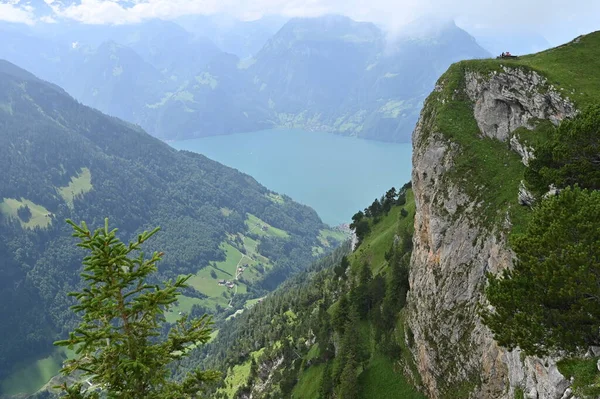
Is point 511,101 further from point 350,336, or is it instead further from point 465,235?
point 350,336

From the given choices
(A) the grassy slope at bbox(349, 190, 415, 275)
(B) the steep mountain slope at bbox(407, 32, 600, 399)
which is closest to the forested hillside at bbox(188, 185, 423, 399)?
(A) the grassy slope at bbox(349, 190, 415, 275)

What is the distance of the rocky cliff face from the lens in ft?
105

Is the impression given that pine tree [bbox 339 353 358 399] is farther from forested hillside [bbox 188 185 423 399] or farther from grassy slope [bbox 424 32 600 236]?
grassy slope [bbox 424 32 600 236]

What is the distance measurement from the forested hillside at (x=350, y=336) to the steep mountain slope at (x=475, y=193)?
7.23 metres

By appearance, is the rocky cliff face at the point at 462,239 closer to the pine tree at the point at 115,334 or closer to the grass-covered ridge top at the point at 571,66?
the grass-covered ridge top at the point at 571,66

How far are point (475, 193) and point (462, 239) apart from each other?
14.7 feet

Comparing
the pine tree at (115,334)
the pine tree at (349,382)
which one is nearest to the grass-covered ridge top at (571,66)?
the pine tree at (115,334)

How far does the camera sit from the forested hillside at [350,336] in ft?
166

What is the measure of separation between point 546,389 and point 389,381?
29821 mm

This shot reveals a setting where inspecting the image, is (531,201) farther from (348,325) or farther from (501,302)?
(348,325)

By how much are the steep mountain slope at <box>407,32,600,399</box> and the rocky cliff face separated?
100 millimetres

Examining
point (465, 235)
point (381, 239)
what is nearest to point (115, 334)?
point (465, 235)

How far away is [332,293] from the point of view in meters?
98.3

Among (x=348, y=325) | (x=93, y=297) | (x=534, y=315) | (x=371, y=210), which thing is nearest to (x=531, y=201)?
(x=534, y=315)
